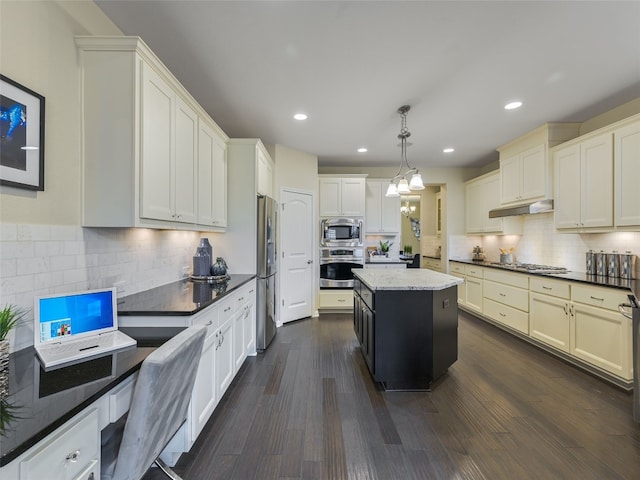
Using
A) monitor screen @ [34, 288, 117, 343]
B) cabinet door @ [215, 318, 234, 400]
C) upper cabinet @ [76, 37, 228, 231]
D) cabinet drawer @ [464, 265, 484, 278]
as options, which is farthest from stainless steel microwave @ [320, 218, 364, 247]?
monitor screen @ [34, 288, 117, 343]

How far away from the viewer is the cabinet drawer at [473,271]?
4565mm

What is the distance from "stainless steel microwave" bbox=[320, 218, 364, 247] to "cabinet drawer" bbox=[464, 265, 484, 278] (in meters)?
1.88

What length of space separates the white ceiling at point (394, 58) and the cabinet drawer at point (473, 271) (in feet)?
6.98

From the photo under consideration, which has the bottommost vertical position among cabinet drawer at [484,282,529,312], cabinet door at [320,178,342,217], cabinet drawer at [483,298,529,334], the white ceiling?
cabinet drawer at [483,298,529,334]

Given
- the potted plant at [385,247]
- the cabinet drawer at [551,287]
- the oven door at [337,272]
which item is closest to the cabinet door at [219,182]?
the oven door at [337,272]

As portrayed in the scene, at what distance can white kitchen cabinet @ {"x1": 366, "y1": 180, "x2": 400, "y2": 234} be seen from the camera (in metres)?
5.51

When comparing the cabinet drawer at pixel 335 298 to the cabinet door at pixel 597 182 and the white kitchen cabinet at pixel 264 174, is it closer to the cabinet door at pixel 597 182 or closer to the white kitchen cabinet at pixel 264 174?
the white kitchen cabinet at pixel 264 174

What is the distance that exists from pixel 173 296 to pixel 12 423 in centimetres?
130

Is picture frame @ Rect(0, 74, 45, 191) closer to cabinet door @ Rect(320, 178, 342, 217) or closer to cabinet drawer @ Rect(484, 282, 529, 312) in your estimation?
cabinet door @ Rect(320, 178, 342, 217)

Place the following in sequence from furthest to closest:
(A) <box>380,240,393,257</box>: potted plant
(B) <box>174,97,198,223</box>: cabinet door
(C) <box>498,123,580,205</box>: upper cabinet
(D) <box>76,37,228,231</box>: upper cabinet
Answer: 1. (A) <box>380,240,393,257</box>: potted plant
2. (C) <box>498,123,580,205</box>: upper cabinet
3. (B) <box>174,97,198,223</box>: cabinet door
4. (D) <box>76,37,228,231</box>: upper cabinet

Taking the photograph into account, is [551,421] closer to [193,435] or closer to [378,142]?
[193,435]

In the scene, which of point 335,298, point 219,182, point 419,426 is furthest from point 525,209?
point 219,182

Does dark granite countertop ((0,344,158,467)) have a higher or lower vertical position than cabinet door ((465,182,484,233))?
lower

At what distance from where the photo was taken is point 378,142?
4285 mm
